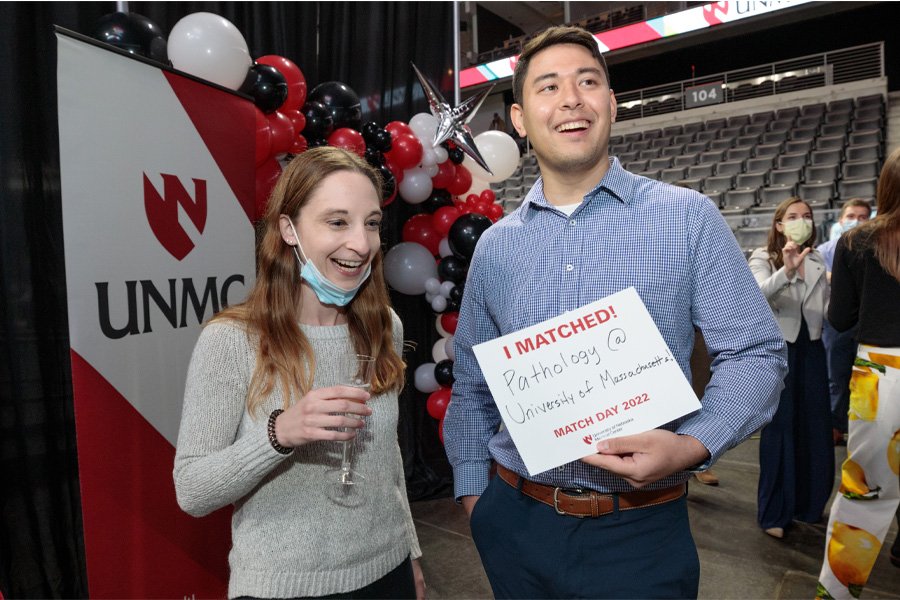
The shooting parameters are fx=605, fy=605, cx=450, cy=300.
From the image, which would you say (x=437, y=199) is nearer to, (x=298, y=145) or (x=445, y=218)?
(x=445, y=218)

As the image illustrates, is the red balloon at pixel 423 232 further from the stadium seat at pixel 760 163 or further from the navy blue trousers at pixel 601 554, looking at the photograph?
the stadium seat at pixel 760 163

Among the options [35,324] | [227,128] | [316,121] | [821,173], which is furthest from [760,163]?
[35,324]

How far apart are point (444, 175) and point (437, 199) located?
15 centimetres

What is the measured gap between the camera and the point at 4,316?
206 cm

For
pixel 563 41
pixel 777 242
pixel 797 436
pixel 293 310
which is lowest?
pixel 797 436

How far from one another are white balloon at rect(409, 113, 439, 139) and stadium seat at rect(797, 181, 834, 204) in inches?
279

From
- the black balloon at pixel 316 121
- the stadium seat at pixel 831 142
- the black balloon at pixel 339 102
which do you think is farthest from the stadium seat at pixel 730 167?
the black balloon at pixel 316 121

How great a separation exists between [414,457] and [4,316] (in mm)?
Result: 2303

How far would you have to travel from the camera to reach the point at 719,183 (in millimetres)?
9484

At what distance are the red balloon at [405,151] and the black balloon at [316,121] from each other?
389 mm

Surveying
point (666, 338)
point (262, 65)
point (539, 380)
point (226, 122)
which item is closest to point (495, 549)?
point (539, 380)

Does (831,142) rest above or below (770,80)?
below

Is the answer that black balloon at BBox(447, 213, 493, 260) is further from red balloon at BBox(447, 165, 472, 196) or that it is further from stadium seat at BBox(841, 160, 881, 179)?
stadium seat at BBox(841, 160, 881, 179)

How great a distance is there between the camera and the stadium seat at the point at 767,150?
10.0 metres
